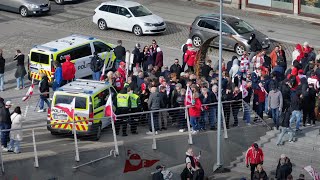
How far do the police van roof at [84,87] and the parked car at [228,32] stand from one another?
1222 centimetres

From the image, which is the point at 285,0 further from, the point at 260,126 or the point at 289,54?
the point at 260,126

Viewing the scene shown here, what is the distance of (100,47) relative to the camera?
38.5 meters

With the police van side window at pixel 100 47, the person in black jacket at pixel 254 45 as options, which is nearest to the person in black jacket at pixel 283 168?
the person in black jacket at pixel 254 45

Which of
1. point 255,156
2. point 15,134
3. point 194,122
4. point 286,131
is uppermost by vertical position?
point 15,134

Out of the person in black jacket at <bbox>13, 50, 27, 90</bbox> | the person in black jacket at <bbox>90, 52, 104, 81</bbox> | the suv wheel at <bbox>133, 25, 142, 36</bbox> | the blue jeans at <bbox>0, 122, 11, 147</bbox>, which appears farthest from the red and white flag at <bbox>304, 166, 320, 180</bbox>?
the suv wheel at <bbox>133, 25, 142, 36</bbox>

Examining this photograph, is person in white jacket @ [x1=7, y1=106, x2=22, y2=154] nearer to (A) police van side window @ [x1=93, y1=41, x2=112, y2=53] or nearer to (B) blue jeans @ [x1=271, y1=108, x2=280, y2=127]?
(B) blue jeans @ [x1=271, y1=108, x2=280, y2=127]

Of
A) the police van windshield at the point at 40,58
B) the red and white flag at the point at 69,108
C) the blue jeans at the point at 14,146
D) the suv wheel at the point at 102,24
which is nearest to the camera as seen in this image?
the blue jeans at the point at 14,146

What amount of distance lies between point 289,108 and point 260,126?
57.4 inches

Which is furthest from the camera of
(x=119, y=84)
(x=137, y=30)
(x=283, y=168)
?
(x=137, y=30)

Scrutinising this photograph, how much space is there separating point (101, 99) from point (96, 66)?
637 cm

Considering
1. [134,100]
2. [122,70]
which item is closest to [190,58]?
[122,70]

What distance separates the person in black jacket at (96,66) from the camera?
36.8 metres

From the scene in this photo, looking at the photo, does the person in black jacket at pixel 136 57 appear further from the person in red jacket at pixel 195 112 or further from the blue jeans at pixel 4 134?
the blue jeans at pixel 4 134

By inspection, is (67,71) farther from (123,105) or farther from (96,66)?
(123,105)
